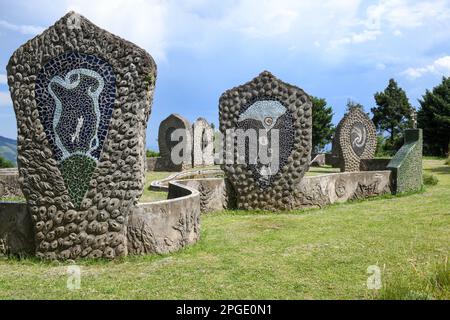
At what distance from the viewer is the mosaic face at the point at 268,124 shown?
411 inches

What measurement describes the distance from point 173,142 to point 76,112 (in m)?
17.7

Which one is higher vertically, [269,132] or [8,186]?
[269,132]

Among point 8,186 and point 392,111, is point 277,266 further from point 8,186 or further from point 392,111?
point 392,111

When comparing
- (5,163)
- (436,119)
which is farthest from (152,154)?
(436,119)

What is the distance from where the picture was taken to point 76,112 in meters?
6.41

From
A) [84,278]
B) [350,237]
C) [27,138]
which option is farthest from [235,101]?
[84,278]

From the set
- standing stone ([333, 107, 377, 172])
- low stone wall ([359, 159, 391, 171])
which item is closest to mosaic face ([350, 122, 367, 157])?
standing stone ([333, 107, 377, 172])

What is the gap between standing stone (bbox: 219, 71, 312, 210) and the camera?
10375mm

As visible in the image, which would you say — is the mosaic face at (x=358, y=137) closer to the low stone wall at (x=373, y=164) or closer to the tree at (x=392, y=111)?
the low stone wall at (x=373, y=164)

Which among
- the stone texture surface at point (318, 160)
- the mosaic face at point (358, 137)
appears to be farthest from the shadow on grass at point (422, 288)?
the stone texture surface at point (318, 160)

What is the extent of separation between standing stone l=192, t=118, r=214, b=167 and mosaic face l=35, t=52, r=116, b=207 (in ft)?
61.7

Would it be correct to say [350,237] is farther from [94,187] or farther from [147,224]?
[94,187]

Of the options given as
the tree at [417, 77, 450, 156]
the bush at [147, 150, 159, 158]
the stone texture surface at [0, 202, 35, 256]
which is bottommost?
the stone texture surface at [0, 202, 35, 256]

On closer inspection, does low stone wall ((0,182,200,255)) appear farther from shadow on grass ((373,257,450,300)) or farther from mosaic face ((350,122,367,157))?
mosaic face ((350,122,367,157))
